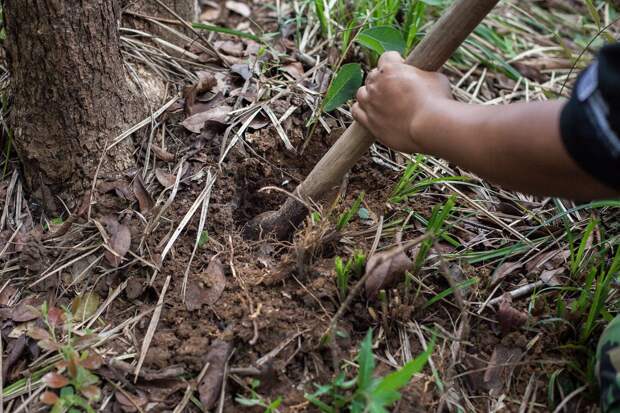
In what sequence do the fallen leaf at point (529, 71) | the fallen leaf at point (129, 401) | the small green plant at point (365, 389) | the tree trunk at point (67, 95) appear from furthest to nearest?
the fallen leaf at point (529, 71)
the tree trunk at point (67, 95)
the fallen leaf at point (129, 401)
the small green plant at point (365, 389)

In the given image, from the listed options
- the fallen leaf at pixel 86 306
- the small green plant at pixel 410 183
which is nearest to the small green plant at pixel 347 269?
the small green plant at pixel 410 183

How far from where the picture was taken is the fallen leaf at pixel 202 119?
2022 mm

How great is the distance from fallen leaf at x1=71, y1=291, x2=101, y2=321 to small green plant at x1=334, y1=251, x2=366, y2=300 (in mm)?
704

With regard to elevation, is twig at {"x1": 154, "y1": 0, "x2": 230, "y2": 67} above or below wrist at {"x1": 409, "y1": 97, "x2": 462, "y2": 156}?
below

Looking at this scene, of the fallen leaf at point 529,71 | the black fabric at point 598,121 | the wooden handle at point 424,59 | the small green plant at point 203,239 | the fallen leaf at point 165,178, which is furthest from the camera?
the fallen leaf at point 529,71

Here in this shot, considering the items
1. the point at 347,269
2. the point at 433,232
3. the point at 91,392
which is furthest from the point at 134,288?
the point at 433,232

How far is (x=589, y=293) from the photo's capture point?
5.51 ft

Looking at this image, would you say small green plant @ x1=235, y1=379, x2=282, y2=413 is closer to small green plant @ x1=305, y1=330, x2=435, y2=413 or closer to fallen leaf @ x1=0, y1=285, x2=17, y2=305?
small green plant @ x1=305, y1=330, x2=435, y2=413

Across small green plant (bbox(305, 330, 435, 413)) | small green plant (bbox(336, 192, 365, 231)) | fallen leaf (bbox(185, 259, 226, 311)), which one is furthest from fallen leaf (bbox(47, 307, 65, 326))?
small green plant (bbox(336, 192, 365, 231))

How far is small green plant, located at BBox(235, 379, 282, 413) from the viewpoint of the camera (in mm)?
1369

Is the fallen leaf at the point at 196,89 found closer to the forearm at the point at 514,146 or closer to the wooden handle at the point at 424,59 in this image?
the wooden handle at the point at 424,59

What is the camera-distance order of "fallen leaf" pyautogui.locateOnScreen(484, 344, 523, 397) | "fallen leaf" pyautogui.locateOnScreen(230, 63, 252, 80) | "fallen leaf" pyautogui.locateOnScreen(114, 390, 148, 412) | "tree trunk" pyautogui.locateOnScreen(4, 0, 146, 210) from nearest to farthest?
"fallen leaf" pyautogui.locateOnScreen(114, 390, 148, 412), "fallen leaf" pyautogui.locateOnScreen(484, 344, 523, 397), "tree trunk" pyautogui.locateOnScreen(4, 0, 146, 210), "fallen leaf" pyautogui.locateOnScreen(230, 63, 252, 80)

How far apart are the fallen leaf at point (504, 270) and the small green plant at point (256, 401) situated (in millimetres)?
758

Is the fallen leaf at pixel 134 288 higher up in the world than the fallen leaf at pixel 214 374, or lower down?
lower down
